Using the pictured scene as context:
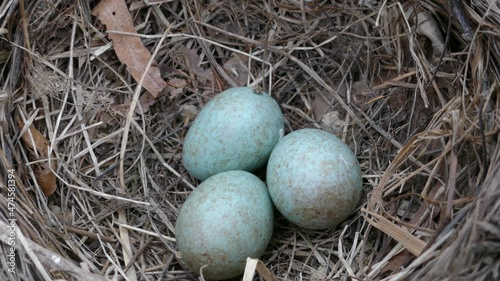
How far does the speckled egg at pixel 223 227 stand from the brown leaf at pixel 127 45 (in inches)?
23.2

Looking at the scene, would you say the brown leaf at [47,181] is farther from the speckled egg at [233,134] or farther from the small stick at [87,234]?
the speckled egg at [233,134]

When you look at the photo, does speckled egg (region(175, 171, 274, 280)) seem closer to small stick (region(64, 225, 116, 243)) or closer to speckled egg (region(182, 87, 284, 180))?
speckled egg (region(182, 87, 284, 180))

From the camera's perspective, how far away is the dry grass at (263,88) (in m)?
1.94

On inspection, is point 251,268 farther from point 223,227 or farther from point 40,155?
point 40,155

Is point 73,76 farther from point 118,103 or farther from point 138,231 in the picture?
point 138,231

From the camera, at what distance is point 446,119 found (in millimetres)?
1942

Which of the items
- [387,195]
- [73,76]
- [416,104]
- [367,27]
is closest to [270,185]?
[387,195]

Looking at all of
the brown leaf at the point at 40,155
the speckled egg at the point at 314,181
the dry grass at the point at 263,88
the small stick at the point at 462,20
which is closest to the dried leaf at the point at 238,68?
the dry grass at the point at 263,88

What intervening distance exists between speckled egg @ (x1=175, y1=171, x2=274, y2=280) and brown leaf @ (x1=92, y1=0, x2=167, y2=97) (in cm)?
59

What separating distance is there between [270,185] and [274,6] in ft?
2.59

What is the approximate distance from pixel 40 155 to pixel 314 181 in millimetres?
981

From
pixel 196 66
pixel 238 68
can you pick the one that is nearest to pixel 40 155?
pixel 196 66

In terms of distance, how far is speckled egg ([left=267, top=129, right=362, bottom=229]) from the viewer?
6.72ft

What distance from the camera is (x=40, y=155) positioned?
7.74ft
